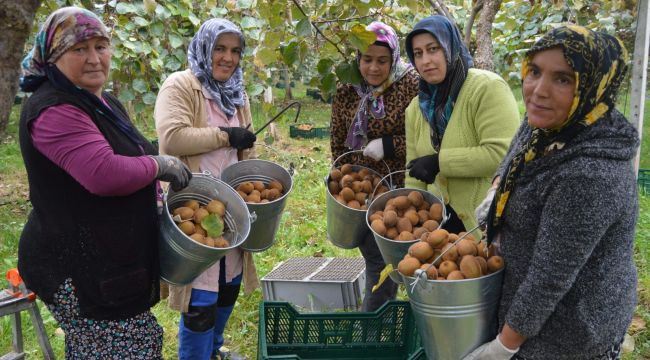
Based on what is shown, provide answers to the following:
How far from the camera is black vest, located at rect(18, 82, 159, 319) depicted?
164 cm

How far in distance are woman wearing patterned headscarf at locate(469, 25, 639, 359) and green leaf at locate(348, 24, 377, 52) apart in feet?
2.60

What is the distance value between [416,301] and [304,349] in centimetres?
92

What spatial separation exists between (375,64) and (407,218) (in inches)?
30.9

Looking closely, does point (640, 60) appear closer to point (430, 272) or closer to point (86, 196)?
point (430, 272)

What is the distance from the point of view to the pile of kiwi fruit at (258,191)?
2139 millimetres

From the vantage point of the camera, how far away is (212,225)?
1.89m

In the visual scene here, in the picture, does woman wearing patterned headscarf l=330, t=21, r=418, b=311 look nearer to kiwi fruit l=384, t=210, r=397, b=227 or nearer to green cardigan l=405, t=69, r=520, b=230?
green cardigan l=405, t=69, r=520, b=230

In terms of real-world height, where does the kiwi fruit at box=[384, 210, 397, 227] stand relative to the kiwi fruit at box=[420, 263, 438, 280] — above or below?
below

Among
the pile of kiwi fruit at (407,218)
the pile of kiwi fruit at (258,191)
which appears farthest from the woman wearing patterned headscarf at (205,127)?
the pile of kiwi fruit at (407,218)

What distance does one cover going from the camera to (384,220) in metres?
1.94

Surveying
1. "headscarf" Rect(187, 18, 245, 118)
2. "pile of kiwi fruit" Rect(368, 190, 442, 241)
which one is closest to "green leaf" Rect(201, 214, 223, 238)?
"pile of kiwi fruit" Rect(368, 190, 442, 241)

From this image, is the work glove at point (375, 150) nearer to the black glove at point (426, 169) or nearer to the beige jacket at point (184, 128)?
the black glove at point (426, 169)

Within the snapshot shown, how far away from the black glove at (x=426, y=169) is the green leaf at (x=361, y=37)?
1.55 ft

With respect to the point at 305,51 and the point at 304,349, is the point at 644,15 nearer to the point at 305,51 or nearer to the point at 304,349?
the point at 305,51
